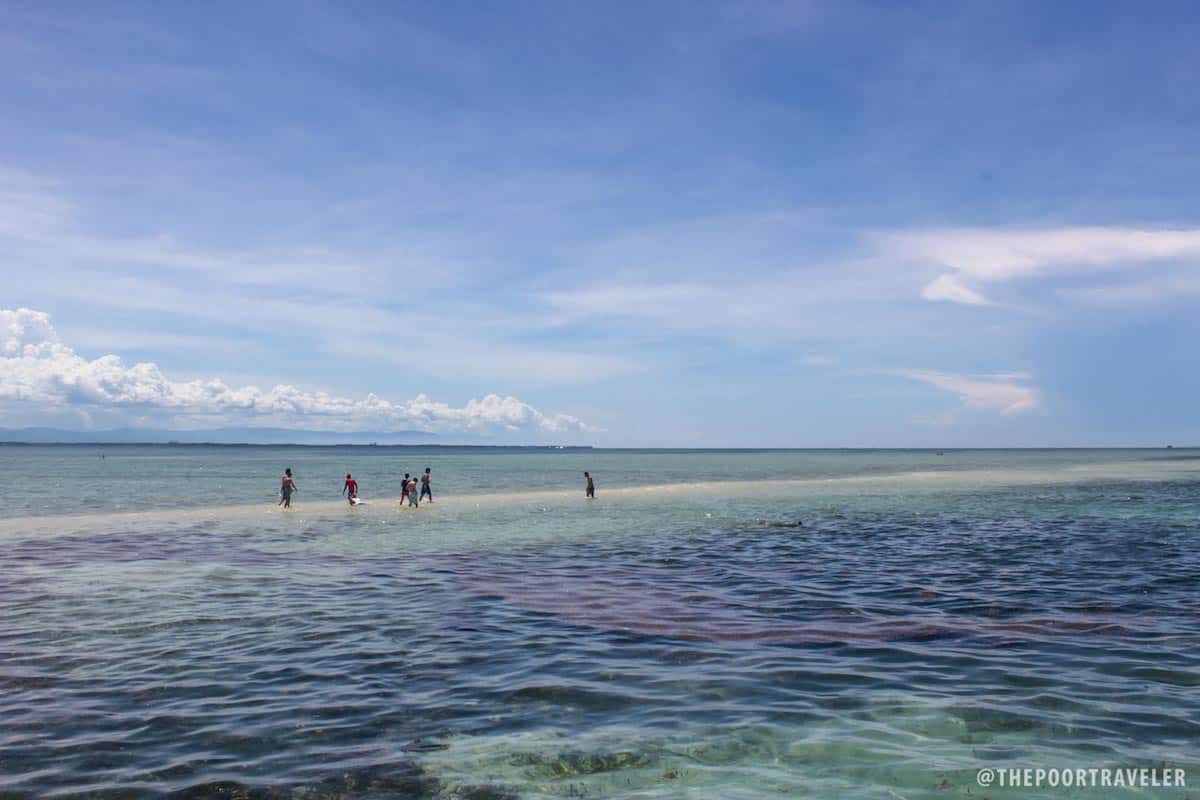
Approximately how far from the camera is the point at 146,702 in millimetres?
11352

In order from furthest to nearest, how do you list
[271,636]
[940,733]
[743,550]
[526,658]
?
→ [743,550] < [271,636] < [526,658] < [940,733]

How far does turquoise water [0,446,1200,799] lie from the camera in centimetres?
902

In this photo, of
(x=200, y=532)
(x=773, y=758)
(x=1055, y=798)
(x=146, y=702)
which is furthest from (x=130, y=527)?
(x=1055, y=798)

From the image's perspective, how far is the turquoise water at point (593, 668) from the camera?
9.02 metres

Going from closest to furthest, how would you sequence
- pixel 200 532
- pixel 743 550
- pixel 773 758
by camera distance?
pixel 773 758
pixel 743 550
pixel 200 532

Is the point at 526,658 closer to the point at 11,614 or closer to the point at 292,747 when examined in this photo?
the point at 292,747

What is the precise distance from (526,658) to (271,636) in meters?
5.07

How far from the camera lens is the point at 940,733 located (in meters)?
9.98

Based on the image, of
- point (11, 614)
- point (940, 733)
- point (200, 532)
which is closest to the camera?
point (940, 733)

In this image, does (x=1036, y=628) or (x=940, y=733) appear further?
(x=1036, y=628)

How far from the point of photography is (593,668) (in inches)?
514

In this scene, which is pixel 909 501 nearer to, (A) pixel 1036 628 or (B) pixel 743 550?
(B) pixel 743 550

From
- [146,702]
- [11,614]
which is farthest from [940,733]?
[11,614]

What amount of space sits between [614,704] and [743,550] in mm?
17661
